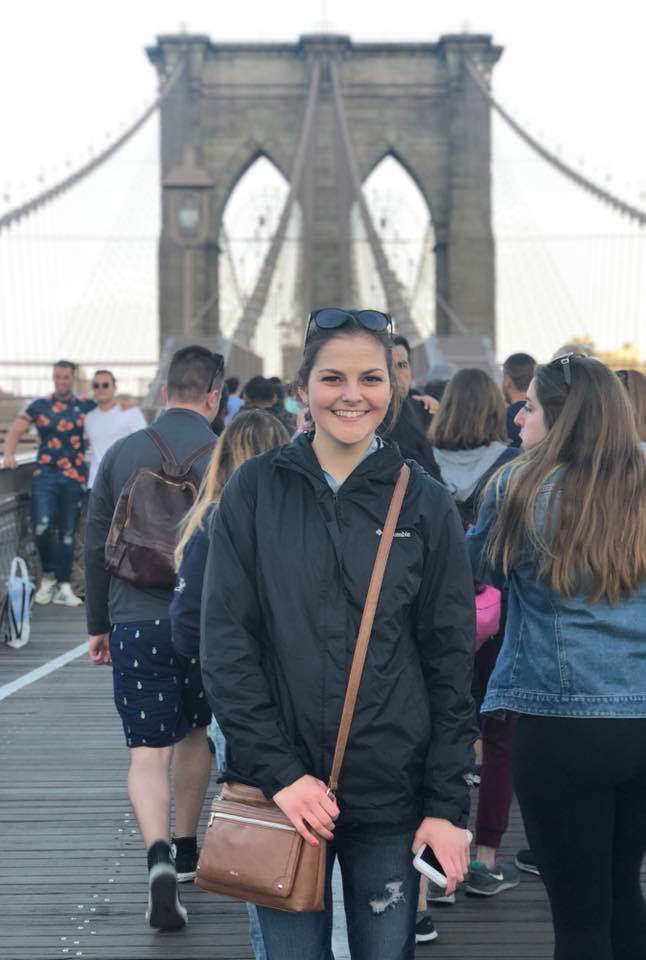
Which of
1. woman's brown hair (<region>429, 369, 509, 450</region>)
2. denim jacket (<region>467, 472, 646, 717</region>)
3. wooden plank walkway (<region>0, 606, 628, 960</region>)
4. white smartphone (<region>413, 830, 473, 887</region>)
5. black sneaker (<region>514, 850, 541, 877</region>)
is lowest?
wooden plank walkway (<region>0, 606, 628, 960</region>)

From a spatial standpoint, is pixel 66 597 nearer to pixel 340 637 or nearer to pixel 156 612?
pixel 156 612

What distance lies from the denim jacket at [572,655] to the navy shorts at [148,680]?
148cm

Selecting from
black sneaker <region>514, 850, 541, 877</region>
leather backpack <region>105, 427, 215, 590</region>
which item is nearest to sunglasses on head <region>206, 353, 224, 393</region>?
leather backpack <region>105, 427, 215, 590</region>

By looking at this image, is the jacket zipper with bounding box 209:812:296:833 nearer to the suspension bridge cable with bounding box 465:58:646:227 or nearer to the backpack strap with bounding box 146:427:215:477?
the backpack strap with bounding box 146:427:215:477

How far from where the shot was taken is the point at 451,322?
123 ft

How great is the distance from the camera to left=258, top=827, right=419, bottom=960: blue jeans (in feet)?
8.14

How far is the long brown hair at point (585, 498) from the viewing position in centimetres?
279

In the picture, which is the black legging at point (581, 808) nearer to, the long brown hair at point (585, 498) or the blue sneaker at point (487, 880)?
the long brown hair at point (585, 498)

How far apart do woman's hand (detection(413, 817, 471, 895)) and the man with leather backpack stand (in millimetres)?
1642

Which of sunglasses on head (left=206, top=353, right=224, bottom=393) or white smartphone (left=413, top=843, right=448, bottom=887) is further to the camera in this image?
sunglasses on head (left=206, top=353, right=224, bottom=393)

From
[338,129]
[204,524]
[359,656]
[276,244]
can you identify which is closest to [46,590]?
[204,524]

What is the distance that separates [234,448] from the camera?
3828mm

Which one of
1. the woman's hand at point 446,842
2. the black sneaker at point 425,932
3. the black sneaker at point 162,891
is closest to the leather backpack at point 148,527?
the black sneaker at point 162,891

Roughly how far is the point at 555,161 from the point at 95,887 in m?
28.9
